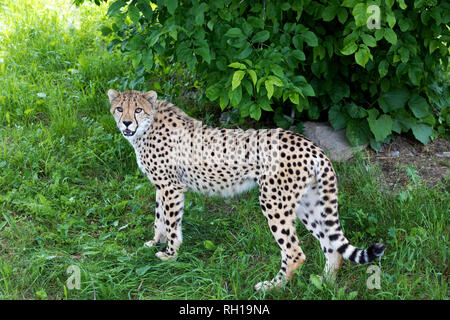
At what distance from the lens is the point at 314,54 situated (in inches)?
172

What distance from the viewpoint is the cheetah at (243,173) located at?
3371mm

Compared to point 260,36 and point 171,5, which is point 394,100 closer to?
point 260,36

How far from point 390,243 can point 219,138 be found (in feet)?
4.63

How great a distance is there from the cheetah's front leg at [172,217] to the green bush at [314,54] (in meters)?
0.77

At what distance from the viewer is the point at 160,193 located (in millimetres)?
3973

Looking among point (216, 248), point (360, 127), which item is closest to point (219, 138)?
point (216, 248)

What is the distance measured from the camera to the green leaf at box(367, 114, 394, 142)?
15.4 feet

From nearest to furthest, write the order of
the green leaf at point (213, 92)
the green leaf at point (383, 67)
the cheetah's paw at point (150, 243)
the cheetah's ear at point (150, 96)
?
1. the cheetah's ear at point (150, 96)
2. the green leaf at point (213, 92)
3. the cheetah's paw at point (150, 243)
4. the green leaf at point (383, 67)

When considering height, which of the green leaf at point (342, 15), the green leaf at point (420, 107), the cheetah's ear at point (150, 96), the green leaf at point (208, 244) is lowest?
the green leaf at point (208, 244)

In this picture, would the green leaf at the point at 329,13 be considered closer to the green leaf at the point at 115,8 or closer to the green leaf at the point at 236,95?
the green leaf at the point at 236,95

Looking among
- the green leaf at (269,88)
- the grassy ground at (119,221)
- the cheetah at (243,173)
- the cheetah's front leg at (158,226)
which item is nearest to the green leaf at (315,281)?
the grassy ground at (119,221)

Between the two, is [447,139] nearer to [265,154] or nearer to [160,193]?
[265,154]

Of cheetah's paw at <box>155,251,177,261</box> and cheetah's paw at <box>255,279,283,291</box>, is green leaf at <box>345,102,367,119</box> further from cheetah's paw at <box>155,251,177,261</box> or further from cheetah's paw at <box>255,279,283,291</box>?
cheetah's paw at <box>155,251,177,261</box>

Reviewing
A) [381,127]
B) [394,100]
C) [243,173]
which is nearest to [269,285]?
[243,173]
